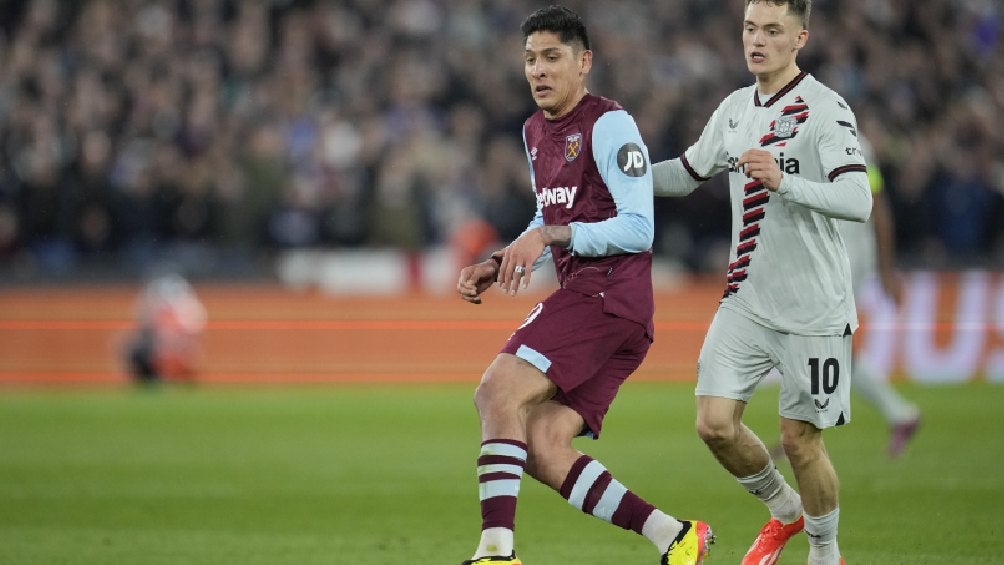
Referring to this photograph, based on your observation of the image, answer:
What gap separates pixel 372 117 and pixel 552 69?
12959 mm

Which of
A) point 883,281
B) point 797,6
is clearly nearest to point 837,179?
point 797,6

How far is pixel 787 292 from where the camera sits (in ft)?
Answer: 20.7

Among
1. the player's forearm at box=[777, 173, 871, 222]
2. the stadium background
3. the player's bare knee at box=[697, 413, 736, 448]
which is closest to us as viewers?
the player's forearm at box=[777, 173, 871, 222]

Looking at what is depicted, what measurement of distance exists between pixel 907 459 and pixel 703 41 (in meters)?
11.2

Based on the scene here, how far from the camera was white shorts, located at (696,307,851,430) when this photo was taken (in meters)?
6.22

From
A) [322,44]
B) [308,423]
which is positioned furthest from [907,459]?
[322,44]

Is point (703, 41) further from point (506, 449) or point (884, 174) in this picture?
point (506, 449)

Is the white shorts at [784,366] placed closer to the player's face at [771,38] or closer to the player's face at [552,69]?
the player's face at [771,38]

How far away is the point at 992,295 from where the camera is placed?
1706cm

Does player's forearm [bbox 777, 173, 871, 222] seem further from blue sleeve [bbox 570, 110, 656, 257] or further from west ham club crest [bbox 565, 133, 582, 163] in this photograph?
west ham club crest [bbox 565, 133, 582, 163]

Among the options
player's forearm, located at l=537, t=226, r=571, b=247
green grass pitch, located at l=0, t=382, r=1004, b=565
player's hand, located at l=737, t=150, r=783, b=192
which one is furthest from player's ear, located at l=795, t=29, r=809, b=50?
green grass pitch, located at l=0, t=382, r=1004, b=565

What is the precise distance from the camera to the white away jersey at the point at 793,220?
20.2ft

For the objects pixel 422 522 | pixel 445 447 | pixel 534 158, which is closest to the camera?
pixel 534 158

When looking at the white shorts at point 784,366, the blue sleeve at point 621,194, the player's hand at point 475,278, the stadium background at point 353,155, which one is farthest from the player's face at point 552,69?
the stadium background at point 353,155
